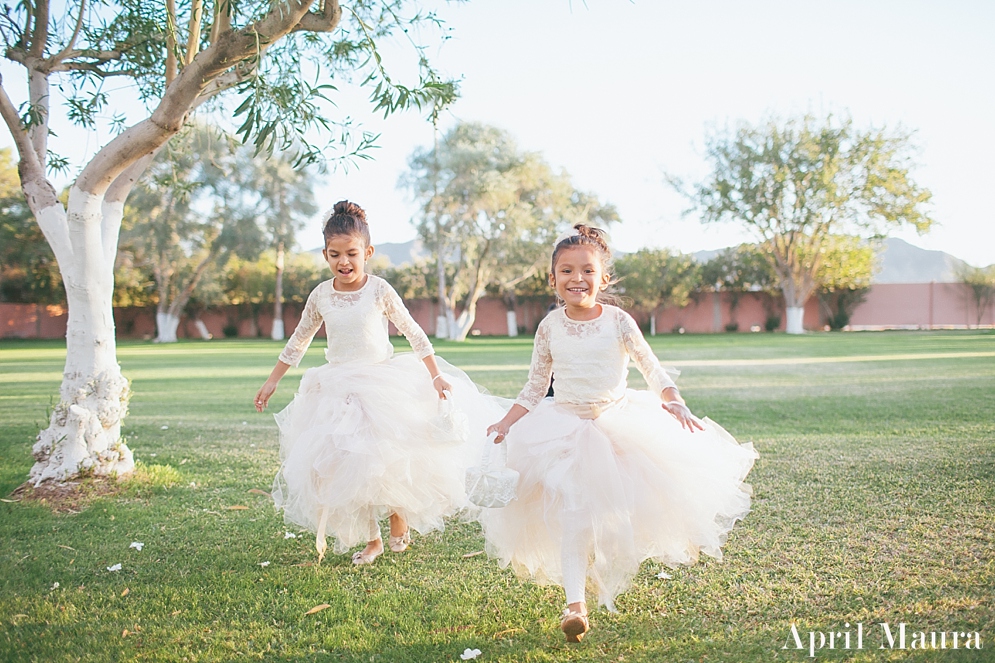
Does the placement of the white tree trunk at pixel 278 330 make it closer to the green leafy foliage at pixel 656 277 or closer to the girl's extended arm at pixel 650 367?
the green leafy foliage at pixel 656 277

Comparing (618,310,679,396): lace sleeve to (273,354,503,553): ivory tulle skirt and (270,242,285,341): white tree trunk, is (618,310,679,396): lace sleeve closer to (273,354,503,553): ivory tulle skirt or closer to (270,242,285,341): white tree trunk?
(273,354,503,553): ivory tulle skirt

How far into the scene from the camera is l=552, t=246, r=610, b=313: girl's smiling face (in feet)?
10.7

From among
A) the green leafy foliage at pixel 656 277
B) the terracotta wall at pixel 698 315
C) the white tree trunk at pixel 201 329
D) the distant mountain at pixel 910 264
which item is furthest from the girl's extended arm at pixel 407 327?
the distant mountain at pixel 910 264

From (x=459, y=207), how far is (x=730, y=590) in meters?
30.0

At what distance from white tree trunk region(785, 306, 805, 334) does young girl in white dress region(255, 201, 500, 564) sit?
3429 centimetres

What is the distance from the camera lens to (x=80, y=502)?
195 inches

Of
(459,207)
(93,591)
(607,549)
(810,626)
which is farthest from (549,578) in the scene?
(459,207)

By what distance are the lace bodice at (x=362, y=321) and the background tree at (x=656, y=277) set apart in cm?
3282

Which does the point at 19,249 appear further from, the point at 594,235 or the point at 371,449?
the point at 594,235

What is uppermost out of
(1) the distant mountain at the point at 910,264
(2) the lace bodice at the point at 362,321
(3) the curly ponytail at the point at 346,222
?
(1) the distant mountain at the point at 910,264

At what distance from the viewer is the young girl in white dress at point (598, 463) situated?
2.93 metres

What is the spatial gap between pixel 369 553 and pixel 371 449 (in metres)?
0.74

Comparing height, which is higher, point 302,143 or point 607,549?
point 302,143

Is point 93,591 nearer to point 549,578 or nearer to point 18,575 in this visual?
point 18,575
